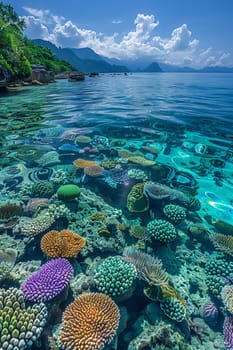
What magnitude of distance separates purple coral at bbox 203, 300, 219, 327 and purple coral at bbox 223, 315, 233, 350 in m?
0.15

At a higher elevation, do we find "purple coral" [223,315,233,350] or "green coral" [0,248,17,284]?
"green coral" [0,248,17,284]

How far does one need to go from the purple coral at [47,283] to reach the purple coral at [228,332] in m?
2.53

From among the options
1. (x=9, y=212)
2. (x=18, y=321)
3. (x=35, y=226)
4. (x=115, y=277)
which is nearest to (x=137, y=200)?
(x=115, y=277)

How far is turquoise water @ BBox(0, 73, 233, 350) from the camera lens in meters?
3.26

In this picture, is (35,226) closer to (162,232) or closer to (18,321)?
(18,321)

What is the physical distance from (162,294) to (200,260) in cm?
152

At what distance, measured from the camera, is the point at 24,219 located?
490cm

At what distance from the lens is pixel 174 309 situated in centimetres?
309

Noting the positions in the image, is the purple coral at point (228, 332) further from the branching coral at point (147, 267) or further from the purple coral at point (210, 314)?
the branching coral at point (147, 267)

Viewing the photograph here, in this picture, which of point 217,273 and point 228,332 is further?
point 217,273

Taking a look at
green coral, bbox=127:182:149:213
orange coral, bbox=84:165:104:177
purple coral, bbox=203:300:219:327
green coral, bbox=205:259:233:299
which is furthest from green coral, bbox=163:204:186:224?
orange coral, bbox=84:165:104:177

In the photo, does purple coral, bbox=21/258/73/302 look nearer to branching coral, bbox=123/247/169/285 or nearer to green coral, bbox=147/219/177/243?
branching coral, bbox=123/247/169/285

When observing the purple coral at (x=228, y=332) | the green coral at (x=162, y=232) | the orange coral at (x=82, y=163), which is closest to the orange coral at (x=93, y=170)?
the orange coral at (x=82, y=163)

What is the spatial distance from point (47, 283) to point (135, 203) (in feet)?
9.83
